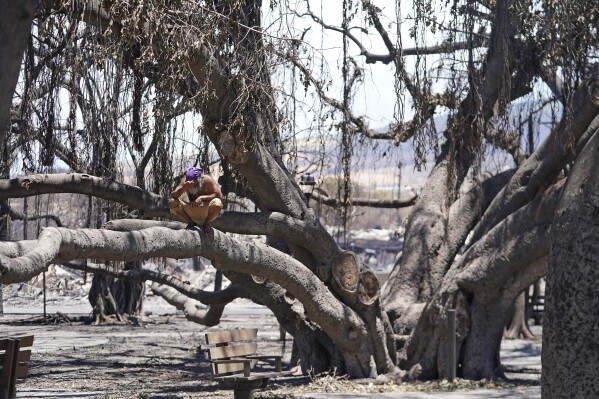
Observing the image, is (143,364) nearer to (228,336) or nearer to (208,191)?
(228,336)

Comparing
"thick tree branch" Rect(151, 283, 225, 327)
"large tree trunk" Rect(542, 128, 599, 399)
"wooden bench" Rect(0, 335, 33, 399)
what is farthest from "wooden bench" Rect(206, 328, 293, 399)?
"large tree trunk" Rect(542, 128, 599, 399)

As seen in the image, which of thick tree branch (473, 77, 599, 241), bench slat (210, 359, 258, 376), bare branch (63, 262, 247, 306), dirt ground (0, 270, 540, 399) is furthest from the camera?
bare branch (63, 262, 247, 306)

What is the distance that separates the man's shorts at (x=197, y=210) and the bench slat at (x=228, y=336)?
1.66 meters

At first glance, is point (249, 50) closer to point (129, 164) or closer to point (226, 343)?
point (129, 164)

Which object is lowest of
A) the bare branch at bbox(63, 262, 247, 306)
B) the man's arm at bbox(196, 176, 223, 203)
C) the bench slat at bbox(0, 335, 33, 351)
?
the bench slat at bbox(0, 335, 33, 351)

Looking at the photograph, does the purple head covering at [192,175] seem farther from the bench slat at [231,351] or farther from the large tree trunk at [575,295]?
the large tree trunk at [575,295]

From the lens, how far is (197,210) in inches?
411

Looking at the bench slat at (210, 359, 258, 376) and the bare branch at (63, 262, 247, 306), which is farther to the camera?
the bare branch at (63, 262, 247, 306)

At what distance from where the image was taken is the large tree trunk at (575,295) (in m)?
4.96

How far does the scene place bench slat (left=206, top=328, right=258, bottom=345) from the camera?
460 inches

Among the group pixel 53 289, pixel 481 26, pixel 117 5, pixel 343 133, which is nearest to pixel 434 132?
pixel 343 133

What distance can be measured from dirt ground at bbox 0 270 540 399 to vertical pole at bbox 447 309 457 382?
16 centimetres

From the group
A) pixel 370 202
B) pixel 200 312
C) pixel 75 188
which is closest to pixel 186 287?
pixel 200 312

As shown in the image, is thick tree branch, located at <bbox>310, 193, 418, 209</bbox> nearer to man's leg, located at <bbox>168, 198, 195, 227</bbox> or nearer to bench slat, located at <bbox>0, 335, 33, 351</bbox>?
man's leg, located at <bbox>168, 198, 195, 227</bbox>
